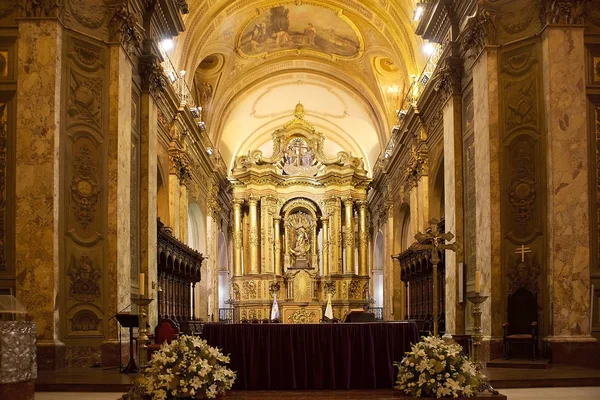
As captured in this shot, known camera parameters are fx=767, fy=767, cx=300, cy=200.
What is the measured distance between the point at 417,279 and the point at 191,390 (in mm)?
14922

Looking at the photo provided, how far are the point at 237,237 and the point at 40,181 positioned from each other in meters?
20.9

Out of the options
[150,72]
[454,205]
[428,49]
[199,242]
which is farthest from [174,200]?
[454,205]

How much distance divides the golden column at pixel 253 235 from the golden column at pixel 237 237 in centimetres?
45

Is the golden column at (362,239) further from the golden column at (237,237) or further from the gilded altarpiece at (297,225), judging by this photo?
the golden column at (237,237)

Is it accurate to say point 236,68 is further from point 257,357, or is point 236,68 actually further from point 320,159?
point 257,357

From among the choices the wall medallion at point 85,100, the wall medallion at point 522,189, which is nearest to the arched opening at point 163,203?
the wall medallion at point 85,100

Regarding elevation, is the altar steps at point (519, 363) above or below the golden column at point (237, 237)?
below

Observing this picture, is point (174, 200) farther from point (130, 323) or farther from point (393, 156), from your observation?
point (130, 323)

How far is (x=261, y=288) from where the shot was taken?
3036cm

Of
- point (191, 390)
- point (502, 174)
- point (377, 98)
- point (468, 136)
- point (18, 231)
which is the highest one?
point (377, 98)

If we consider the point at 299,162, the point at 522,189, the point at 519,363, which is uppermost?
the point at 299,162

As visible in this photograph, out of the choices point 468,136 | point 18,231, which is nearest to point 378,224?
point 468,136

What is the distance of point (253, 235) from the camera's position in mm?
31234

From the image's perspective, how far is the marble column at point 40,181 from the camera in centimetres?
1046
